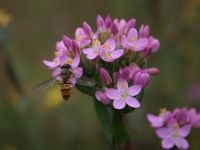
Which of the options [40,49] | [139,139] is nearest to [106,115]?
[139,139]

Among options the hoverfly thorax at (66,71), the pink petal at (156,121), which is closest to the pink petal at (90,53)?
the hoverfly thorax at (66,71)

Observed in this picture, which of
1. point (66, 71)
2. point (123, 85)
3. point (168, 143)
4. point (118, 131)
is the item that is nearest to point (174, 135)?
point (168, 143)

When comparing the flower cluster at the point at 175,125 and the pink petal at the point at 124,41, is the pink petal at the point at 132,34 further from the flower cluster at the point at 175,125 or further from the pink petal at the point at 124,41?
the flower cluster at the point at 175,125

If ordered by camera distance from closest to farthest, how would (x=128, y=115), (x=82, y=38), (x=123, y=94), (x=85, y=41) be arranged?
(x=123, y=94) → (x=85, y=41) → (x=82, y=38) → (x=128, y=115)

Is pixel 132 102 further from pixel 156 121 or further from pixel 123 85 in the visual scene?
pixel 156 121

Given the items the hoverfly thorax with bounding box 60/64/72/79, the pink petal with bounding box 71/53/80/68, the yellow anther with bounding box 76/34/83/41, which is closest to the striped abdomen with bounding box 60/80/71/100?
the hoverfly thorax with bounding box 60/64/72/79
